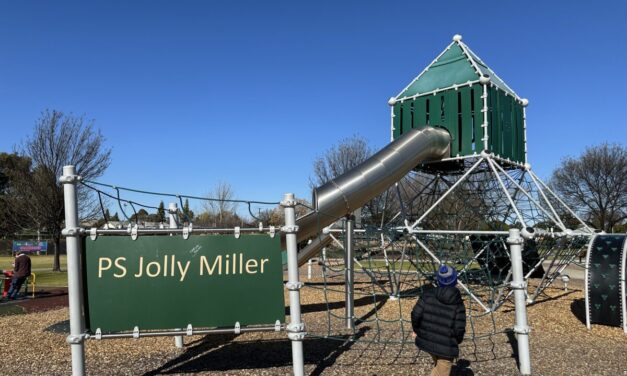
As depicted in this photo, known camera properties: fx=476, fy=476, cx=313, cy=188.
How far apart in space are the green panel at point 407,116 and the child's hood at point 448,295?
7.97 metres

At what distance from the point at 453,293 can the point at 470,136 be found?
283 inches

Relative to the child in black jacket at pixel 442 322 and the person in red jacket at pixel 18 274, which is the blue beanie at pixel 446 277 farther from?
the person in red jacket at pixel 18 274

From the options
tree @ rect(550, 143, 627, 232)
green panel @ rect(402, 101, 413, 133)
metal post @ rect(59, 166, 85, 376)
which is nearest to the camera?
metal post @ rect(59, 166, 85, 376)

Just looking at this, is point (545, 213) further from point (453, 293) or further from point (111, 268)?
point (111, 268)

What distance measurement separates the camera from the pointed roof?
1101cm

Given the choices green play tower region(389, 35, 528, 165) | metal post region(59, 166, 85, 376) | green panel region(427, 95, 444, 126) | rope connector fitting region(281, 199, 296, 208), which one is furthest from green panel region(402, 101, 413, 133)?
metal post region(59, 166, 85, 376)

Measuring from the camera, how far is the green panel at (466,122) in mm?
10672

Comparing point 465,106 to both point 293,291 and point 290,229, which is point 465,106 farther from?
point 293,291

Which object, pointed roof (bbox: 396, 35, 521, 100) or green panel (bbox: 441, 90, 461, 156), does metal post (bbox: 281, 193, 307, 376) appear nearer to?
green panel (bbox: 441, 90, 461, 156)

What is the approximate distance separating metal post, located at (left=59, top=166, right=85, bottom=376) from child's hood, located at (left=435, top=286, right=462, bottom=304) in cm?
329

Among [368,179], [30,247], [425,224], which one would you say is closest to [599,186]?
[425,224]

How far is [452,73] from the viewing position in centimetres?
1136

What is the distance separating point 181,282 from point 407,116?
8.44 meters

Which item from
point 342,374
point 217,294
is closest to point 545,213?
point 342,374
